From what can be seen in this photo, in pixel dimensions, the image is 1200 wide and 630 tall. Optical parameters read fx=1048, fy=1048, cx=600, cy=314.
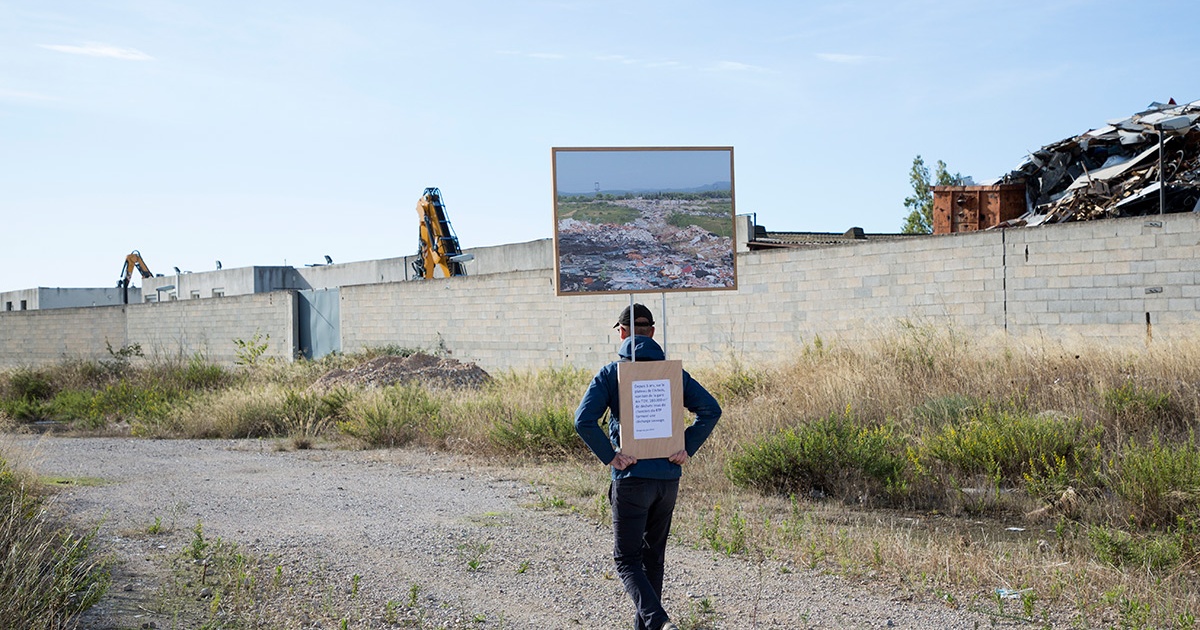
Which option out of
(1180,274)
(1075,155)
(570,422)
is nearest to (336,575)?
(570,422)


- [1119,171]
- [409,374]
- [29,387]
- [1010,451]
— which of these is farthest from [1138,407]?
[29,387]

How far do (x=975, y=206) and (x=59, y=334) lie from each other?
32.0 meters

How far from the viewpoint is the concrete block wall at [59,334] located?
36.8 meters

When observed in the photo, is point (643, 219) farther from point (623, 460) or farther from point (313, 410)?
point (313, 410)

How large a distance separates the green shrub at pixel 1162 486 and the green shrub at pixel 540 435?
5.57 metres

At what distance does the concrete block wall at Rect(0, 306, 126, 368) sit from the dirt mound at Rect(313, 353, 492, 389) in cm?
2075

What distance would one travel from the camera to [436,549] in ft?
23.3

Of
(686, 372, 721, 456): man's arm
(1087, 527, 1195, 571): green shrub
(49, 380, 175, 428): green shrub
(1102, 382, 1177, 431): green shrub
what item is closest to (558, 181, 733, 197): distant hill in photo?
(686, 372, 721, 456): man's arm

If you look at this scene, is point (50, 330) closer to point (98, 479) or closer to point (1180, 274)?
point (98, 479)

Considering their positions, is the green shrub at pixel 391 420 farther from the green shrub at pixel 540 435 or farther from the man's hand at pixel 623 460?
the man's hand at pixel 623 460

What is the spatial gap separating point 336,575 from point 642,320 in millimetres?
2540

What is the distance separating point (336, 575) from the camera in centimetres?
635

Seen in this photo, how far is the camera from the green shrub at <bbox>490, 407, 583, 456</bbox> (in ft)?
37.6

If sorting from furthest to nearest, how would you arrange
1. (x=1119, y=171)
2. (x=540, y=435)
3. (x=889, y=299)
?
(x=1119, y=171)
(x=889, y=299)
(x=540, y=435)
